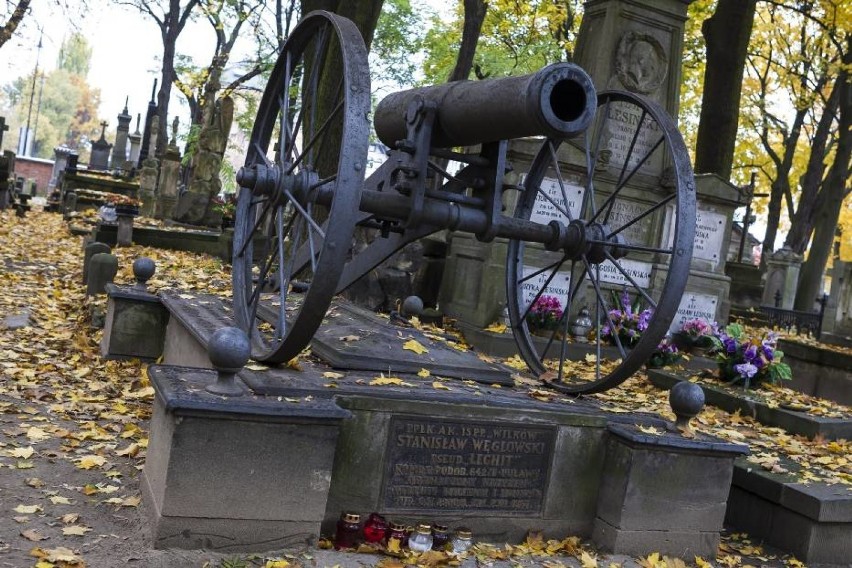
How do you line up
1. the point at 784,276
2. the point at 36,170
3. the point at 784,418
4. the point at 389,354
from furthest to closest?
the point at 36,170, the point at 784,276, the point at 784,418, the point at 389,354

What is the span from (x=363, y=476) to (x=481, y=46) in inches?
865

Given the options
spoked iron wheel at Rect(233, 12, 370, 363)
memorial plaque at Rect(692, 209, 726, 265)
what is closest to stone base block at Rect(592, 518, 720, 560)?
spoked iron wheel at Rect(233, 12, 370, 363)

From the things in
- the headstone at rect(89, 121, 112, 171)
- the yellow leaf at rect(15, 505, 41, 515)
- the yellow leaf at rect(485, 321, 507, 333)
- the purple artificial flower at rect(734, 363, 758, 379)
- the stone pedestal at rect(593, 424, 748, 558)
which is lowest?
the yellow leaf at rect(15, 505, 41, 515)

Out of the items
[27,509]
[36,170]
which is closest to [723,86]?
[27,509]

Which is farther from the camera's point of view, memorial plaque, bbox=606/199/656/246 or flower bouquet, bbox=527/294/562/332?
memorial plaque, bbox=606/199/656/246

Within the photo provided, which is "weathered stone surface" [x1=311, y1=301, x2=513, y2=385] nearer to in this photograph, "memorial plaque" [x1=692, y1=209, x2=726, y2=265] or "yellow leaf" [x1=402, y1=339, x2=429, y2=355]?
"yellow leaf" [x1=402, y1=339, x2=429, y2=355]

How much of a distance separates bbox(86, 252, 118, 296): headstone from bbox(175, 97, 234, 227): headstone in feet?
30.1

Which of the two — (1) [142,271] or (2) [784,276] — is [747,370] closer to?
(1) [142,271]

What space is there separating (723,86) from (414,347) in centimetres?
951

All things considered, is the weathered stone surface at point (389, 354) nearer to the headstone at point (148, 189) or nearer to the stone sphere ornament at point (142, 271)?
the stone sphere ornament at point (142, 271)

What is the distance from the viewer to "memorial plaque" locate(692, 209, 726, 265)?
10453 mm

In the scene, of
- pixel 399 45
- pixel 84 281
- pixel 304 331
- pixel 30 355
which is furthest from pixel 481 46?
pixel 304 331

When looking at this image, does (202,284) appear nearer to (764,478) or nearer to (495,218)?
(495,218)

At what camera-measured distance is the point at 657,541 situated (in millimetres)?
4242
